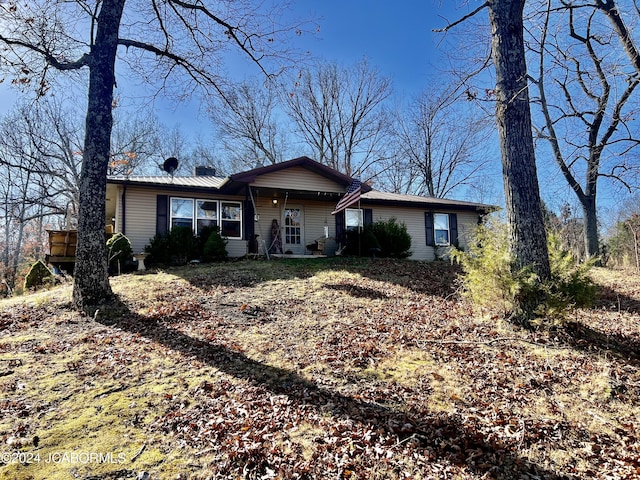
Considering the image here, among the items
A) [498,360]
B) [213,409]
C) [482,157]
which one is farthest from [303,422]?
[482,157]

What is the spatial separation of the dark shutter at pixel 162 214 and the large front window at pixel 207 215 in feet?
0.73

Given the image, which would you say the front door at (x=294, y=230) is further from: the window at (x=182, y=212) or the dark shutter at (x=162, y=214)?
the dark shutter at (x=162, y=214)

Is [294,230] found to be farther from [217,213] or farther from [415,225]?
[415,225]

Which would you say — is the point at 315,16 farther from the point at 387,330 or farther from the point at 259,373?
the point at 259,373

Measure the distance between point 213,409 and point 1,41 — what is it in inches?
367

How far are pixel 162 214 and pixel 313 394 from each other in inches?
417

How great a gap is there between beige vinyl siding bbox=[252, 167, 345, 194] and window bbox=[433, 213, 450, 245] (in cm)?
591

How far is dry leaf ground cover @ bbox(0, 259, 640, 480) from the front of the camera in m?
2.62

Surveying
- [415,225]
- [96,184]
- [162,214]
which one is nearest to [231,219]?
[162,214]

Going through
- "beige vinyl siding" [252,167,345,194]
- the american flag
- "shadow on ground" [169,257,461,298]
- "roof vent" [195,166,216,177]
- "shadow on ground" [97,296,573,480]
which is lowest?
"shadow on ground" [97,296,573,480]

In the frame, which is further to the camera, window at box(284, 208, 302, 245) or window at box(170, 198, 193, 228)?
window at box(284, 208, 302, 245)

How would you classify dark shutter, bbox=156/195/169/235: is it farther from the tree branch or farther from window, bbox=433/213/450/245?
window, bbox=433/213/450/245

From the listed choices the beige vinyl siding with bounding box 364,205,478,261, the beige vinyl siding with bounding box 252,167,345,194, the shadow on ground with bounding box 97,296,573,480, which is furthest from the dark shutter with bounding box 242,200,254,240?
the shadow on ground with bounding box 97,296,573,480

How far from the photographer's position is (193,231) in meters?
12.5
